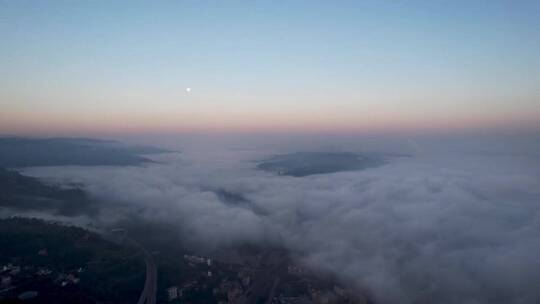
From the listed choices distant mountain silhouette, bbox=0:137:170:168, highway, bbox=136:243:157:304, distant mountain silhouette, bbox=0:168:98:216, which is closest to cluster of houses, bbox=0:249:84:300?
highway, bbox=136:243:157:304

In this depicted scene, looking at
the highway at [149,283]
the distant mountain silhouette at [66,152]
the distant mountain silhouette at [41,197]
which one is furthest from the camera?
the distant mountain silhouette at [66,152]

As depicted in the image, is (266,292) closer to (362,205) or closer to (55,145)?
(362,205)

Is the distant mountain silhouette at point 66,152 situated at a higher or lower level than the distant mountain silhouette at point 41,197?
higher

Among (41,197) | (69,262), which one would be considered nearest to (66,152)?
(41,197)

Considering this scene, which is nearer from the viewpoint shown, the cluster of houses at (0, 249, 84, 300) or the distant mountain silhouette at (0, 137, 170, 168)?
the cluster of houses at (0, 249, 84, 300)

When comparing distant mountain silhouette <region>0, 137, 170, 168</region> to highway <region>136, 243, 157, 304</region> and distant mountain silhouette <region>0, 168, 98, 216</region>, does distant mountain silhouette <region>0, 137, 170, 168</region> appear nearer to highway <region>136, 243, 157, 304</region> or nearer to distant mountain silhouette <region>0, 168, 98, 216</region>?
Answer: distant mountain silhouette <region>0, 168, 98, 216</region>

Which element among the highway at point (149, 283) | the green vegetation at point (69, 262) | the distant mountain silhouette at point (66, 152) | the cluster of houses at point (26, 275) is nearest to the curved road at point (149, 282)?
the highway at point (149, 283)

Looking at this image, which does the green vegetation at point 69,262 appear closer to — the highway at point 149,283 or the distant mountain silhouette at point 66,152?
the highway at point 149,283

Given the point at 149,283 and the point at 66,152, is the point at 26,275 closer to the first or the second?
the point at 149,283

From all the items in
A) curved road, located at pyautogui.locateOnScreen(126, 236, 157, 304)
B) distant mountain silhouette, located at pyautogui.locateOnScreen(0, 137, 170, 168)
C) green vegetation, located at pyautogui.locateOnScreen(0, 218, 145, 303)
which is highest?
distant mountain silhouette, located at pyautogui.locateOnScreen(0, 137, 170, 168)

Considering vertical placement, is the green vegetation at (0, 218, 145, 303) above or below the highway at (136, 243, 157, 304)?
above

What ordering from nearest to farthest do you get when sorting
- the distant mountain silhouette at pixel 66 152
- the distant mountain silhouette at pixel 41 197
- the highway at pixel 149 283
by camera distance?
the highway at pixel 149 283 → the distant mountain silhouette at pixel 41 197 → the distant mountain silhouette at pixel 66 152

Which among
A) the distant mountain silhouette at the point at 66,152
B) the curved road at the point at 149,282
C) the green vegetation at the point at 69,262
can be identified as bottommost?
the curved road at the point at 149,282
